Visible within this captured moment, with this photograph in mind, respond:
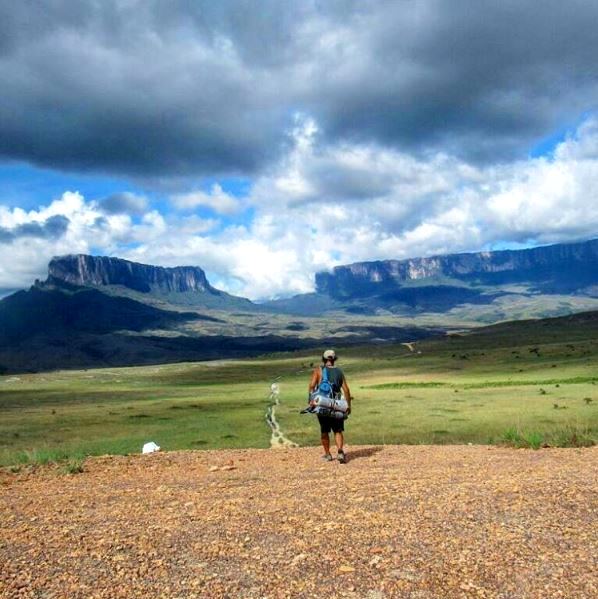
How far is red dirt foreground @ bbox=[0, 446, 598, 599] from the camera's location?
749 cm

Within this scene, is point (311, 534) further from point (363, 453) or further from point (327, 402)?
point (363, 453)

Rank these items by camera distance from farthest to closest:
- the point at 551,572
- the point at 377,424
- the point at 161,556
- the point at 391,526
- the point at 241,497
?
1. the point at 377,424
2. the point at 241,497
3. the point at 391,526
4. the point at 161,556
5. the point at 551,572

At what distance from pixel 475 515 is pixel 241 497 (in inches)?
176

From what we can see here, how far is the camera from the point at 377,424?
3678cm

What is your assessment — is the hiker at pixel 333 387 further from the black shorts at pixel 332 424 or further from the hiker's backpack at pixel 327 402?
the hiker's backpack at pixel 327 402

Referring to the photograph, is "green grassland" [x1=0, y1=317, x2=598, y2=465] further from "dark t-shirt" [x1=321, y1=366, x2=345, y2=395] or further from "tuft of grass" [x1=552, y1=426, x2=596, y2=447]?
"dark t-shirt" [x1=321, y1=366, x2=345, y2=395]

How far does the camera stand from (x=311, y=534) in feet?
30.2

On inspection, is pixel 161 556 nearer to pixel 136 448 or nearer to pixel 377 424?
pixel 136 448

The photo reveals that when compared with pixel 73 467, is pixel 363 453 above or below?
below

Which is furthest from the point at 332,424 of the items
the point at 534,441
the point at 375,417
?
the point at 375,417

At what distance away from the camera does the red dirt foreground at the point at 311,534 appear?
749 centimetres

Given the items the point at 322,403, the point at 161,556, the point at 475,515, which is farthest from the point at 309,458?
the point at 161,556

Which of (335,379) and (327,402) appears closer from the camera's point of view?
(327,402)

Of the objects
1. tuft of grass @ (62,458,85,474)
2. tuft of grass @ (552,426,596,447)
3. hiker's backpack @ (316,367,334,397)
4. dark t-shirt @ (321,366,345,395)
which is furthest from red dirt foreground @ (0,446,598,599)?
tuft of grass @ (552,426,596,447)
